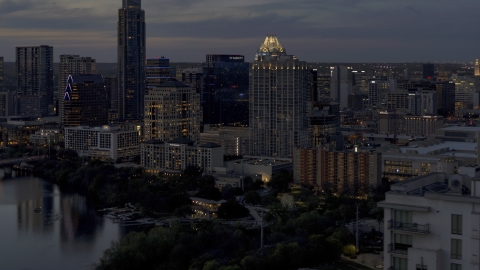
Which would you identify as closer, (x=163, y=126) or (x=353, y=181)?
(x=353, y=181)

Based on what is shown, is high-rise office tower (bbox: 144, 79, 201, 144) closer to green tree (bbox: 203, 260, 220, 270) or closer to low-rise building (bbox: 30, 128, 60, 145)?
low-rise building (bbox: 30, 128, 60, 145)

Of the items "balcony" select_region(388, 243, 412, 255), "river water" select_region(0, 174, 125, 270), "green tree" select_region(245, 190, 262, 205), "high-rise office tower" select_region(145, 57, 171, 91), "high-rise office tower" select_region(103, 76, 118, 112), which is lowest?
"river water" select_region(0, 174, 125, 270)

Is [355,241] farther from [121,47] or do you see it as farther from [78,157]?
[121,47]

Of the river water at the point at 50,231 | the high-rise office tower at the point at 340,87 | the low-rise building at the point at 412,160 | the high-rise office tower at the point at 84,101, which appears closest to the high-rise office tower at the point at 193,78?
the high-rise office tower at the point at 84,101

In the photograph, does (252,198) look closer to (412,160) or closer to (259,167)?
(259,167)

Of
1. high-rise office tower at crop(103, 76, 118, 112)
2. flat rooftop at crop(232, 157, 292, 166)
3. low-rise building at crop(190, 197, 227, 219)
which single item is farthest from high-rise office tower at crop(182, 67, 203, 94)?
low-rise building at crop(190, 197, 227, 219)

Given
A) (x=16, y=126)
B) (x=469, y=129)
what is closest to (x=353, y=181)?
(x=469, y=129)

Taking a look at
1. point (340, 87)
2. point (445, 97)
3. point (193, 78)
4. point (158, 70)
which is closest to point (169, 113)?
point (158, 70)
